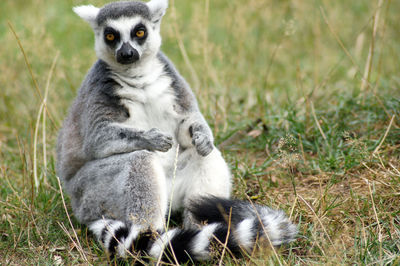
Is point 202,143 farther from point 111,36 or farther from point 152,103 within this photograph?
point 111,36

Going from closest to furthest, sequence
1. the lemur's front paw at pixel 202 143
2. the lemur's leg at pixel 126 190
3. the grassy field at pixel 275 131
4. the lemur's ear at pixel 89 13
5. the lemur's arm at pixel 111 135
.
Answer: the lemur's leg at pixel 126 190
the grassy field at pixel 275 131
the lemur's arm at pixel 111 135
the lemur's front paw at pixel 202 143
the lemur's ear at pixel 89 13

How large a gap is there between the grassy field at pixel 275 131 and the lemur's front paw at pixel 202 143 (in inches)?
20.4

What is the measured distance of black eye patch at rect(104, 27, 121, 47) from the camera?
3.52 m

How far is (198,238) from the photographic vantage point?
2883 millimetres

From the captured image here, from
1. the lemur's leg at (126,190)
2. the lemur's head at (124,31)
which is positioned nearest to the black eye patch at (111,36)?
the lemur's head at (124,31)

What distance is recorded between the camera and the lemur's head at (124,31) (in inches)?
138

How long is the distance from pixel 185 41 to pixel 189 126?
432 centimetres

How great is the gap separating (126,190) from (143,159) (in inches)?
9.5

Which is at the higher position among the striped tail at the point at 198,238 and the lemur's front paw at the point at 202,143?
the lemur's front paw at the point at 202,143

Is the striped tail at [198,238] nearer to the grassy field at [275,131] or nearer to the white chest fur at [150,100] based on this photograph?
the grassy field at [275,131]

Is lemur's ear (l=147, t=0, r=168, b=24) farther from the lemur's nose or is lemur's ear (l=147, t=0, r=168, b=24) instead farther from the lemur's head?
the lemur's nose

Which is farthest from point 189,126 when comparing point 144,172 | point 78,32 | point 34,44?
point 78,32

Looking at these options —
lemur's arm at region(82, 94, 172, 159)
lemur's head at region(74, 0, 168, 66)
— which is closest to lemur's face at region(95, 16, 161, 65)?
lemur's head at region(74, 0, 168, 66)

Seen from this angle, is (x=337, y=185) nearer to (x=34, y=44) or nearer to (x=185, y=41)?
(x=34, y=44)
